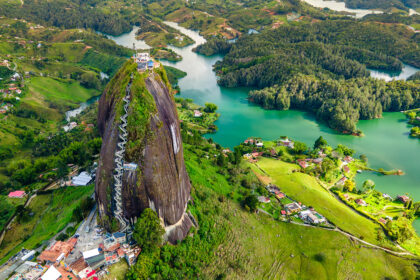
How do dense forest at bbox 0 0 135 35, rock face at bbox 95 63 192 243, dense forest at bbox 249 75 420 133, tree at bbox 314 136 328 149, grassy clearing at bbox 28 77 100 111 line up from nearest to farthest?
rock face at bbox 95 63 192 243 < tree at bbox 314 136 328 149 < dense forest at bbox 249 75 420 133 < grassy clearing at bbox 28 77 100 111 < dense forest at bbox 0 0 135 35

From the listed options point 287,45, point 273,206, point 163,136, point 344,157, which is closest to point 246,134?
point 344,157

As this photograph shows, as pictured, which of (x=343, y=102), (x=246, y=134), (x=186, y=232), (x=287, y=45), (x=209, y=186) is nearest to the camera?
(x=186, y=232)

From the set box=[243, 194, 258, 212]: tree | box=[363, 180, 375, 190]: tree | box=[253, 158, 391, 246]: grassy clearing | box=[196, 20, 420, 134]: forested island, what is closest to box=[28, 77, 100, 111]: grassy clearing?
box=[196, 20, 420, 134]: forested island

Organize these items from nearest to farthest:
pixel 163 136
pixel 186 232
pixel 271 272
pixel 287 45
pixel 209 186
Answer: pixel 163 136, pixel 186 232, pixel 271 272, pixel 209 186, pixel 287 45

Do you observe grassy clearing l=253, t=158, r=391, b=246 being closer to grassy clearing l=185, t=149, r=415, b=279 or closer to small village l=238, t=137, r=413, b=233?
small village l=238, t=137, r=413, b=233

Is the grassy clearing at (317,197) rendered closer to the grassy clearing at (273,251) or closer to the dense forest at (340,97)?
the grassy clearing at (273,251)

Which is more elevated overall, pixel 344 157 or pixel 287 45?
pixel 287 45

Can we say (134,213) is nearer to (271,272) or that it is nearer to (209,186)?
(209,186)
